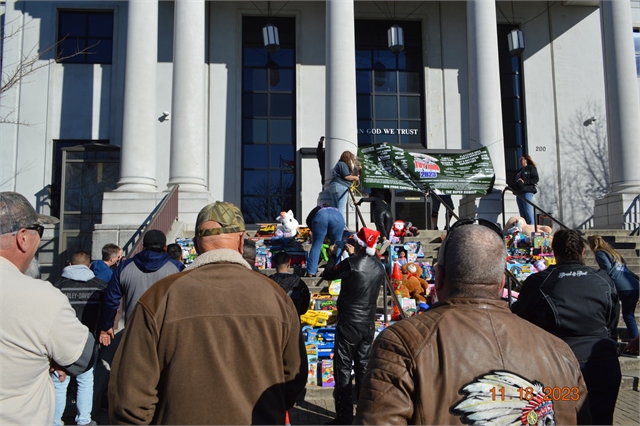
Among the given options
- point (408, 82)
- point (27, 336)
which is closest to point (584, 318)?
point (27, 336)

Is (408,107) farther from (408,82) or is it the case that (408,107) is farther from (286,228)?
(286,228)

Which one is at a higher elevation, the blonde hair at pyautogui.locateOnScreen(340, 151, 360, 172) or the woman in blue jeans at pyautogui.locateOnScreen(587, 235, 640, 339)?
the blonde hair at pyautogui.locateOnScreen(340, 151, 360, 172)

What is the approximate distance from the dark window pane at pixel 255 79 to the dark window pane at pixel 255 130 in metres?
1.15

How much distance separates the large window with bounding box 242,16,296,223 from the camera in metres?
17.2

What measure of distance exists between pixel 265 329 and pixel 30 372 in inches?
38.2

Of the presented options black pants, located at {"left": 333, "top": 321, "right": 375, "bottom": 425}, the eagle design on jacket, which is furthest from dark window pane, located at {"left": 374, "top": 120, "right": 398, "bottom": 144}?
the eagle design on jacket

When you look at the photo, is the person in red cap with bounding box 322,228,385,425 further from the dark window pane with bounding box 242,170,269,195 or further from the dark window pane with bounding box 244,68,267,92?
the dark window pane with bounding box 244,68,267,92

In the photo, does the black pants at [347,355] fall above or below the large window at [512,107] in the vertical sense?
below

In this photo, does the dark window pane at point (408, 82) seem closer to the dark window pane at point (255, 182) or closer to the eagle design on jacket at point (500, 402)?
the dark window pane at point (255, 182)

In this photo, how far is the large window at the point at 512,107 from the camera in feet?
58.8

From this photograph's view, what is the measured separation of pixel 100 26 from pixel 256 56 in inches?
208

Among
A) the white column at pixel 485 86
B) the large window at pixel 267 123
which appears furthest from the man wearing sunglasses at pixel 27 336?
the large window at pixel 267 123

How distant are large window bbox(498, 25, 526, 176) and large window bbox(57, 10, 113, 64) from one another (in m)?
13.5
